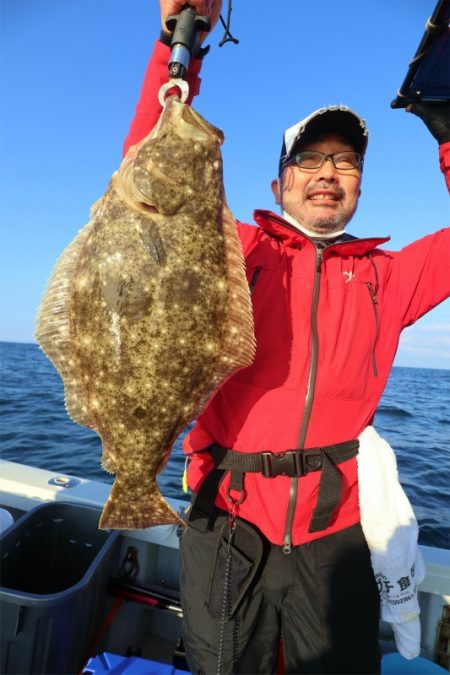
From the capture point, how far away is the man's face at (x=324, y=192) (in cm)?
277

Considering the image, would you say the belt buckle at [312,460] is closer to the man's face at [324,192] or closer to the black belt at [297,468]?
the black belt at [297,468]

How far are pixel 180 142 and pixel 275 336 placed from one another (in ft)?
3.80

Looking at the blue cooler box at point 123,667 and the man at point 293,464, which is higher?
the man at point 293,464

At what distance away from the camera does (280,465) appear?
2.31 meters

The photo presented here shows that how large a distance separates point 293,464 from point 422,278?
4.76ft

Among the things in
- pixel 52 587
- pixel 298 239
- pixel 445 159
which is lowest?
pixel 52 587

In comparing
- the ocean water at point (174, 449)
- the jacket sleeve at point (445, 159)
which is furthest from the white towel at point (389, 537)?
the ocean water at point (174, 449)

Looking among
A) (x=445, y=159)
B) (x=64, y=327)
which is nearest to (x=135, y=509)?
(x=64, y=327)

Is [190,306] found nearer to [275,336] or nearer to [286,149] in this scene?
[275,336]

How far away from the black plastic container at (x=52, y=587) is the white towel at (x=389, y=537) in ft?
6.48

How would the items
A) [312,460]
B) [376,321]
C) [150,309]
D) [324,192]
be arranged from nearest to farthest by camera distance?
[150,309] → [312,460] → [376,321] → [324,192]

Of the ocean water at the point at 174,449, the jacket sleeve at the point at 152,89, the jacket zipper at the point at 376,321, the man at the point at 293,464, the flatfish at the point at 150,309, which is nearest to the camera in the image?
the flatfish at the point at 150,309

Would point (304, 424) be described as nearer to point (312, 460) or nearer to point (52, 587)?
point (312, 460)

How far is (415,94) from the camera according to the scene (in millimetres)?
2785
